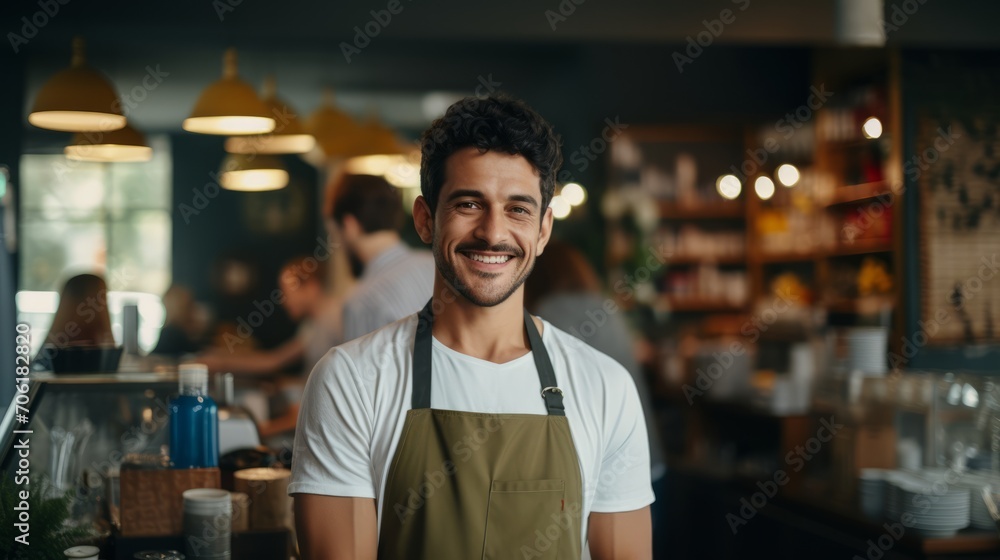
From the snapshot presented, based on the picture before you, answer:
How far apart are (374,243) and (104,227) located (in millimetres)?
8313

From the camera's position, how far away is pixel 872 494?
352 centimetres

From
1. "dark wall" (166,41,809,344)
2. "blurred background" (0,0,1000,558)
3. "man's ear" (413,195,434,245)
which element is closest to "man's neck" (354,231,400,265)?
"blurred background" (0,0,1000,558)

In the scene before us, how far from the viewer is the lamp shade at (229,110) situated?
4492 mm

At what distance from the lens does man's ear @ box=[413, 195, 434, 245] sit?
6.52 ft

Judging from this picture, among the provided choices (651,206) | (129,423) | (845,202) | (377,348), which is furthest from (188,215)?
(377,348)

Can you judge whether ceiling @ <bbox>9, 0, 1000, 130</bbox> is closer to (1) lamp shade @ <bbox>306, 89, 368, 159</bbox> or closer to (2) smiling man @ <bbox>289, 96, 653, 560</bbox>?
(1) lamp shade @ <bbox>306, 89, 368, 159</bbox>

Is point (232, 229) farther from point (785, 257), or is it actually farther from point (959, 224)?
point (959, 224)

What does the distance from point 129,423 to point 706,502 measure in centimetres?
307

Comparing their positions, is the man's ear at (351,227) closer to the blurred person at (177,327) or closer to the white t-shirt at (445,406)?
the white t-shirt at (445,406)

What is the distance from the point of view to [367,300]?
137 inches

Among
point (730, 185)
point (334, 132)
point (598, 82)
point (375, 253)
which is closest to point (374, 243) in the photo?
point (375, 253)

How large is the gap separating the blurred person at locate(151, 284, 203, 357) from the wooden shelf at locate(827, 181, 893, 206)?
4.83m

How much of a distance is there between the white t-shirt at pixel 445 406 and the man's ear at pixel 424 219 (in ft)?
0.58

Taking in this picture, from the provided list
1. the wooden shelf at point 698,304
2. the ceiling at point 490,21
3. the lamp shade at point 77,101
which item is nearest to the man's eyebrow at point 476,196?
the ceiling at point 490,21
